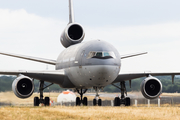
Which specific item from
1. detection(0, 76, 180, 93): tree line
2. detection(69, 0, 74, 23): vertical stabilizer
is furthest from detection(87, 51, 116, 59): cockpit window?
detection(69, 0, 74, 23): vertical stabilizer

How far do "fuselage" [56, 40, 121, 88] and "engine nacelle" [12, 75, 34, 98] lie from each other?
125 inches

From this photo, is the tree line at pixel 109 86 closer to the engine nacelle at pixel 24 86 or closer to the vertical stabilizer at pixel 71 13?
the engine nacelle at pixel 24 86

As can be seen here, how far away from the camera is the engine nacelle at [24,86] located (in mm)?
22312

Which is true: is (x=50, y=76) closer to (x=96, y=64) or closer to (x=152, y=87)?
(x=96, y=64)

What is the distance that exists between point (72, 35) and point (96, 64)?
10.2 meters

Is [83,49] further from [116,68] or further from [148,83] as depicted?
[148,83]

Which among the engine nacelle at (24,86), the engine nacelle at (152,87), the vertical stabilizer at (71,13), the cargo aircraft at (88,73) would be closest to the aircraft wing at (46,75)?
the cargo aircraft at (88,73)

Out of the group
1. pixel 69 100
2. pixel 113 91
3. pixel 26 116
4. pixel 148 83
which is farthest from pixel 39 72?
pixel 113 91

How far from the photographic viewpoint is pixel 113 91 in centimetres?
5103

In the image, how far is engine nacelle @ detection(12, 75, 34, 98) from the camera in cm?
2231

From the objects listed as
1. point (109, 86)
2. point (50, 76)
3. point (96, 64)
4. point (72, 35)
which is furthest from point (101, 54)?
point (109, 86)

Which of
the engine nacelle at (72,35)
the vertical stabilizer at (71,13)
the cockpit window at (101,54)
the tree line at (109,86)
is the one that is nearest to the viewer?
the cockpit window at (101,54)

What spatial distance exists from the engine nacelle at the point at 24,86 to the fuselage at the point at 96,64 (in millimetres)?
3167

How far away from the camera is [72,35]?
30125 millimetres
